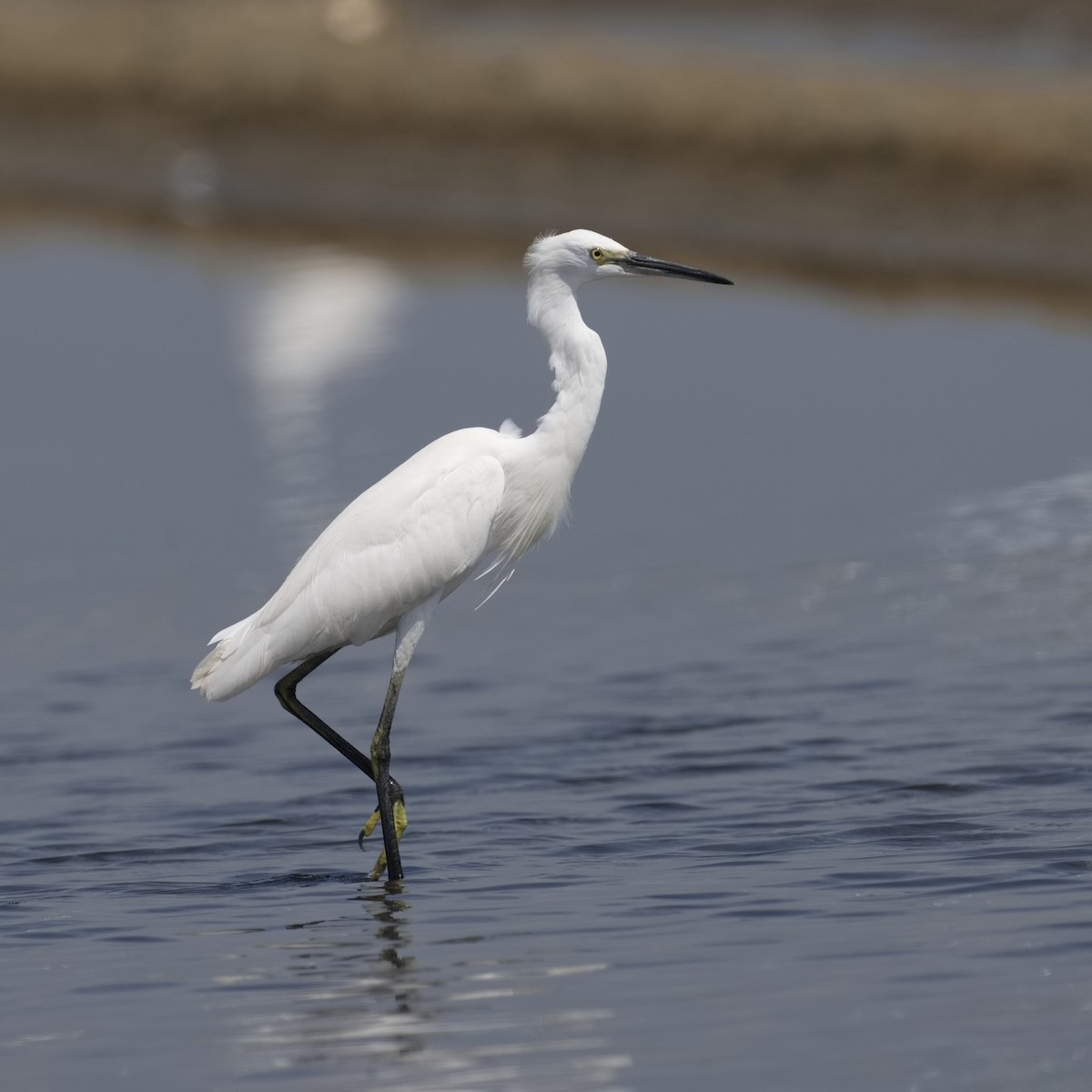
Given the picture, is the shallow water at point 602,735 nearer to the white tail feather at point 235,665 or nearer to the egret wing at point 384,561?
the white tail feather at point 235,665

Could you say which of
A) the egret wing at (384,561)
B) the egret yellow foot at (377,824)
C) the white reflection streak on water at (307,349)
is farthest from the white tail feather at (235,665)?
the white reflection streak on water at (307,349)

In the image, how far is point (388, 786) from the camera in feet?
26.0

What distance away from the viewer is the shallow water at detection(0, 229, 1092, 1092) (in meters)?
5.96

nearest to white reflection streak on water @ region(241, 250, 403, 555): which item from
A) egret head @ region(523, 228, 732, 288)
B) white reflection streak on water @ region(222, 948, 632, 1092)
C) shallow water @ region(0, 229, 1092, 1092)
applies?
shallow water @ region(0, 229, 1092, 1092)

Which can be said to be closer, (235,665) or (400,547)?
(400,547)

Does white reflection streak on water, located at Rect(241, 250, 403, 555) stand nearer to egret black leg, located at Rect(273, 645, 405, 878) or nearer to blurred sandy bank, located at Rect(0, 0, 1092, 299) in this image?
blurred sandy bank, located at Rect(0, 0, 1092, 299)

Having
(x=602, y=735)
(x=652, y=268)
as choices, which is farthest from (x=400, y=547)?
(x=602, y=735)

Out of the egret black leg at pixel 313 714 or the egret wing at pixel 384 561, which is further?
the egret black leg at pixel 313 714

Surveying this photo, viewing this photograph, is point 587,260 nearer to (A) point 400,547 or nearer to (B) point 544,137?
(A) point 400,547

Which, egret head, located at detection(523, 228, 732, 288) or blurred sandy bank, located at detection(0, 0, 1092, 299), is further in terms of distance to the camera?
blurred sandy bank, located at detection(0, 0, 1092, 299)

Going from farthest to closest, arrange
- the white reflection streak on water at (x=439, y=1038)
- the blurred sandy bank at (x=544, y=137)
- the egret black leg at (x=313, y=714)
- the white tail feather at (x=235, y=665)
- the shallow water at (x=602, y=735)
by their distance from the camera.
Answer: the blurred sandy bank at (x=544, y=137) < the egret black leg at (x=313, y=714) < the white tail feather at (x=235, y=665) < the shallow water at (x=602, y=735) < the white reflection streak on water at (x=439, y=1038)

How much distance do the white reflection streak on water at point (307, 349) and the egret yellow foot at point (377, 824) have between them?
3.91 meters

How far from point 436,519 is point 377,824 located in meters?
1.14

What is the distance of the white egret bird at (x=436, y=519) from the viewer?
800 centimetres
